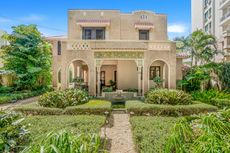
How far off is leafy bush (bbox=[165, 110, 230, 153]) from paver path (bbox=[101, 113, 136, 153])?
362 centimetres

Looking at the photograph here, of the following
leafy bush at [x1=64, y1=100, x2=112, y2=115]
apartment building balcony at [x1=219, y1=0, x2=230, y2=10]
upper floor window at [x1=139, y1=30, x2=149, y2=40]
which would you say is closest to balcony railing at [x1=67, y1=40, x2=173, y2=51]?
upper floor window at [x1=139, y1=30, x2=149, y2=40]

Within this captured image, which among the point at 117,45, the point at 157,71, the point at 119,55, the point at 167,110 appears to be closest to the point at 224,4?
the point at 157,71

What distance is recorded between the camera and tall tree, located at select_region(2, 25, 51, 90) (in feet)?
79.2

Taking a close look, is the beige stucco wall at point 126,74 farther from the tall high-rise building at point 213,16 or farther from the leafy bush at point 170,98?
the tall high-rise building at point 213,16

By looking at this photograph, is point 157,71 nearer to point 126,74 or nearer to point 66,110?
point 126,74

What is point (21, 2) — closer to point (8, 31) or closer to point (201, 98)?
point (8, 31)

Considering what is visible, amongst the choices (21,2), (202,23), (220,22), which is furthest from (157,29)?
(202,23)

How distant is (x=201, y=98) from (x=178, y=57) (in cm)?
569

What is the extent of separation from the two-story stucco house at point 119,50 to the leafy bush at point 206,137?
14551mm

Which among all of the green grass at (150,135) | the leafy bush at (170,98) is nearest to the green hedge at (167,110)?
the leafy bush at (170,98)

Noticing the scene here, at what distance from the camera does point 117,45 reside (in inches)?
744

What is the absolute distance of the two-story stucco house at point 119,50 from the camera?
61.1 ft

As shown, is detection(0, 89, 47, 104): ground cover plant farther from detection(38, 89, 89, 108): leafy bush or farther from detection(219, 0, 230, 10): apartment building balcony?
detection(219, 0, 230, 10): apartment building balcony

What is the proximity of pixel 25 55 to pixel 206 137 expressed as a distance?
24.7 meters
